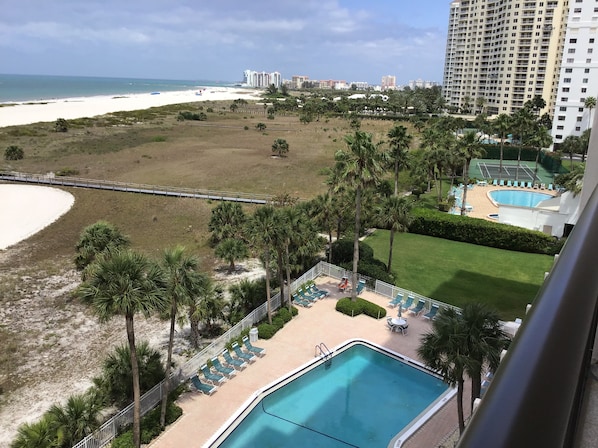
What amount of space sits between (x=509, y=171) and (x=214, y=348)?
197 ft

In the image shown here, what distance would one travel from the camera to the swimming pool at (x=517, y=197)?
1944 inches

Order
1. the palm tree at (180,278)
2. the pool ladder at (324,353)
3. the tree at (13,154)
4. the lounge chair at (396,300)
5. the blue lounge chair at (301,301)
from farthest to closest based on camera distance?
the tree at (13,154) → the lounge chair at (396,300) → the blue lounge chair at (301,301) → the pool ladder at (324,353) → the palm tree at (180,278)

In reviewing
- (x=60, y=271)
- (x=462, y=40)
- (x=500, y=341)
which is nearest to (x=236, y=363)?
(x=500, y=341)

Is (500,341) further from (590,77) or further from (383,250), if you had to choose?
(590,77)

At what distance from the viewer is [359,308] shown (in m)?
24.4

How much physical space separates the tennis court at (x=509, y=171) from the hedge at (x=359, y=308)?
41441 millimetres

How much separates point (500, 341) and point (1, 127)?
10535 centimetres

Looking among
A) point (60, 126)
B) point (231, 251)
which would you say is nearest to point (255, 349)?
point (231, 251)

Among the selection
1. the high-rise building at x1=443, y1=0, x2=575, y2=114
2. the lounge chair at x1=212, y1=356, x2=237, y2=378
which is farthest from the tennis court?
the high-rise building at x1=443, y1=0, x2=575, y2=114

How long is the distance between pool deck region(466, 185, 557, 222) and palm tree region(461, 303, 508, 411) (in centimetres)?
3032

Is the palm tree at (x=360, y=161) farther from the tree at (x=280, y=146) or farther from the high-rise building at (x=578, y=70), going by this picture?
the high-rise building at (x=578, y=70)

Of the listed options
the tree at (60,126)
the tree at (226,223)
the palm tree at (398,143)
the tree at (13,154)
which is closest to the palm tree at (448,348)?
the tree at (226,223)

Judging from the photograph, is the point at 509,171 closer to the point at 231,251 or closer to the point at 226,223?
the point at 226,223

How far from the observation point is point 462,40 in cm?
15112
